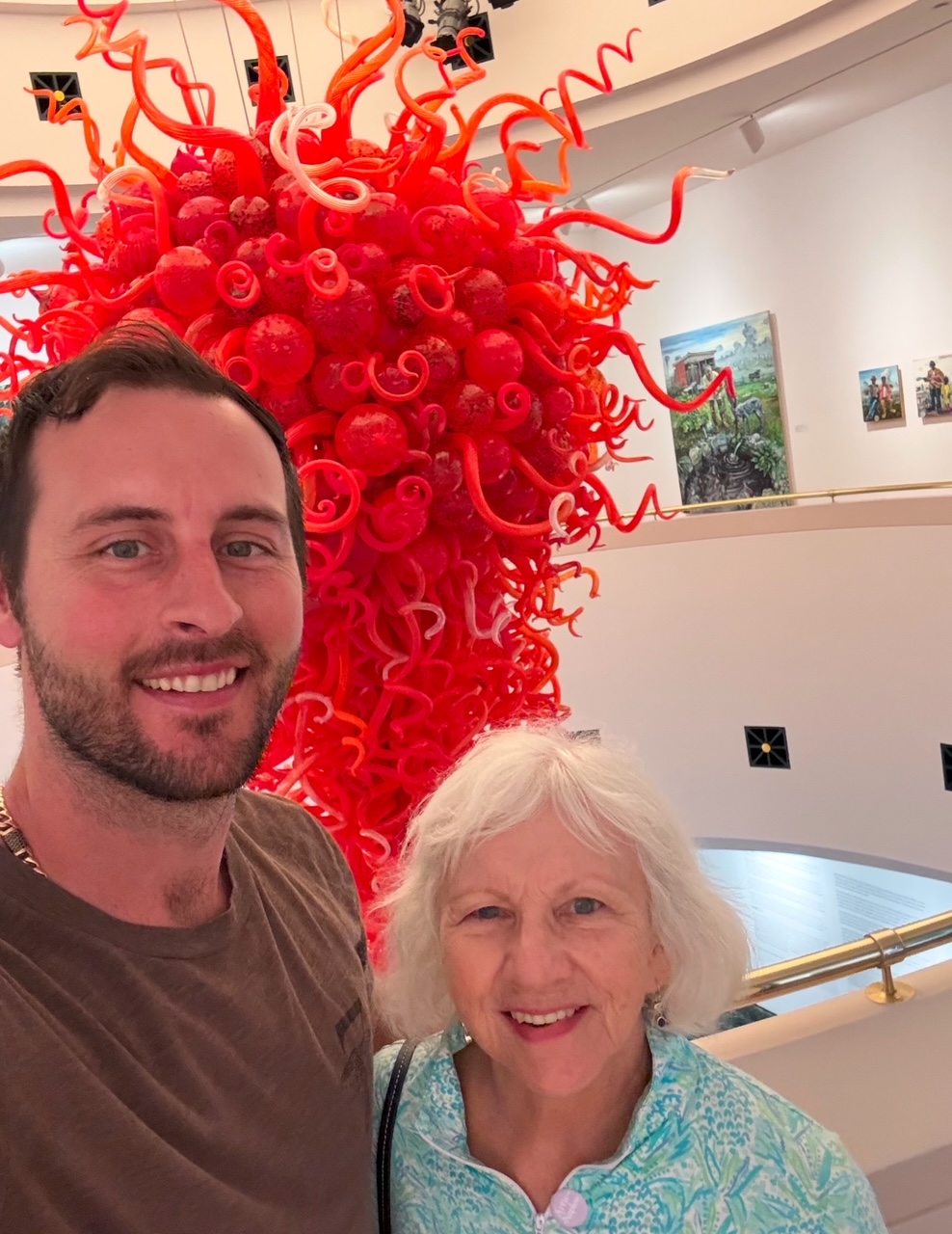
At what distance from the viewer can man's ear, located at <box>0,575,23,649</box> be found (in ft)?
2.85

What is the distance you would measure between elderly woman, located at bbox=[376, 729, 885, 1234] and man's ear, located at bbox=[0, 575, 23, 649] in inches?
16.7

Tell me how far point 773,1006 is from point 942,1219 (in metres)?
4.55

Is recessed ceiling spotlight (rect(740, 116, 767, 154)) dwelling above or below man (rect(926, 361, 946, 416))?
above

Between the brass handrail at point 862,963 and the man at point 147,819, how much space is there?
2.40 ft

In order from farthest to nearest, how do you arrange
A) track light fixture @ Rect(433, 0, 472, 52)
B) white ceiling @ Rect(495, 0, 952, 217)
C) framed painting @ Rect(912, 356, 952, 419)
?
framed painting @ Rect(912, 356, 952, 419) → track light fixture @ Rect(433, 0, 472, 52) → white ceiling @ Rect(495, 0, 952, 217)

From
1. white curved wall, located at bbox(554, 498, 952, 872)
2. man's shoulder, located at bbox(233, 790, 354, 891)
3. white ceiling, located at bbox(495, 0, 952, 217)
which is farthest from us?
white curved wall, located at bbox(554, 498, 952, 872)

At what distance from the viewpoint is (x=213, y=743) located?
0.87m

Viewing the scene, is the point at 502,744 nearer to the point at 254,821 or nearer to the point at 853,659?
the point at 254,821

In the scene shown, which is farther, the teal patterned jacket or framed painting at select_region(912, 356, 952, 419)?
framed painting at select_region(912, 356, 952, 419)

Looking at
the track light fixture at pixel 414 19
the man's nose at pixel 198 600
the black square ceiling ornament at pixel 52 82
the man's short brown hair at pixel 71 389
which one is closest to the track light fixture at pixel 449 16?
the track light fixture at pixel 414 19

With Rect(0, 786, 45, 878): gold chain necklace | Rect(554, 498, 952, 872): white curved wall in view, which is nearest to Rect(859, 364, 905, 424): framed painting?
Rect(554, 498, 952, 872): white curved wall

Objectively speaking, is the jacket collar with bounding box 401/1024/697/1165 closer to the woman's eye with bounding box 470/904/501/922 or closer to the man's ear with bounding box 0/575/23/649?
the woman's eye with bounding box 470/904/501/922

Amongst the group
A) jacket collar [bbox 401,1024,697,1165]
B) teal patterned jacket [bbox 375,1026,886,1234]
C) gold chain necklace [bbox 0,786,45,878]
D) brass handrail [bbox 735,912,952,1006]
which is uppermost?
gold chain necklace [bbox 0,786,45,878]

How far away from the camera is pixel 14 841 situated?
2.71ft
